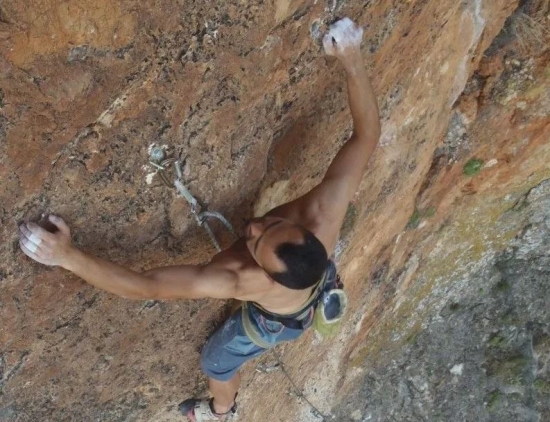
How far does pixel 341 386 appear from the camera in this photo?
532 centimetres

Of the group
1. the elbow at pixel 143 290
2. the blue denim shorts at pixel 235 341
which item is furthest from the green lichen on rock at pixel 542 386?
the elbow at pixel 143 290

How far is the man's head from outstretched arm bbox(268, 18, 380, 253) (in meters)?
0.33

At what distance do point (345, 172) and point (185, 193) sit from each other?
683 mm

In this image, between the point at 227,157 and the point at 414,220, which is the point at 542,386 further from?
the point at 227,157

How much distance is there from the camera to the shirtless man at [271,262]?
182 centimetres

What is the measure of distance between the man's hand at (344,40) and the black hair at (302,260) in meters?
0.73

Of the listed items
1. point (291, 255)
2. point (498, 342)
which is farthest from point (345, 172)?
point (498, 342)

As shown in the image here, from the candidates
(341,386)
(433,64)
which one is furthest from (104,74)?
(341,386)

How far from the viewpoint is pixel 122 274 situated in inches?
72.9

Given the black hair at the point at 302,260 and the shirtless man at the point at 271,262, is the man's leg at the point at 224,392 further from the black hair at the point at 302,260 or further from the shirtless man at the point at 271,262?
the black hair at the point at 302,260

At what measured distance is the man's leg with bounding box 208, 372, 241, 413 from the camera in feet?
10.1

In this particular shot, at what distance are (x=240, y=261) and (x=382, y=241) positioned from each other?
6.59 feet

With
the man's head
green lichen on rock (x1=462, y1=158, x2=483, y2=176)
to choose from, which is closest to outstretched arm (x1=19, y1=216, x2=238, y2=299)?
the man's head

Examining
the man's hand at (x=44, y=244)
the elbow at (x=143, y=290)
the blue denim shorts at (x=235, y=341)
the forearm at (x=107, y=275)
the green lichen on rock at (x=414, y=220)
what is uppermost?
the man's hand at (x=44, y=244)
